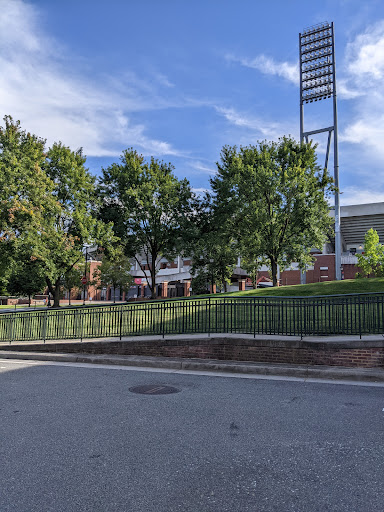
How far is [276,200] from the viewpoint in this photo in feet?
98.2

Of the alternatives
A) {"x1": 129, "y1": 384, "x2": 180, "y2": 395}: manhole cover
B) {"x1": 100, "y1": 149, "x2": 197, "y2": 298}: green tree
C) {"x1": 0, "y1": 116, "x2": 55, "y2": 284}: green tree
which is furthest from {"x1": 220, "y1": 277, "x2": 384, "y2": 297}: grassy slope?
{"x1": 0, "y1": 116, "x2": 55, "y2": 284}: green tree

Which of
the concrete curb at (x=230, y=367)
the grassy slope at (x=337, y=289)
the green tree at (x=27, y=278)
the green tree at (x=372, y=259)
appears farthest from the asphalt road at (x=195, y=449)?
the green tree at (x=372, y=259)

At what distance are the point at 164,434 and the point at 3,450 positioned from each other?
1.93 meters

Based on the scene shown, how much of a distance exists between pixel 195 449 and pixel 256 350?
18.8ft

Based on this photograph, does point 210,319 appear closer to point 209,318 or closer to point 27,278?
point 209,318

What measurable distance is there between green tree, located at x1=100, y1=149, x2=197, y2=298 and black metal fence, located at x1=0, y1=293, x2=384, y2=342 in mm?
16466

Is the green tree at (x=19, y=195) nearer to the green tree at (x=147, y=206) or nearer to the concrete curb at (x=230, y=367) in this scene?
the green tree at (x=147, y=206)

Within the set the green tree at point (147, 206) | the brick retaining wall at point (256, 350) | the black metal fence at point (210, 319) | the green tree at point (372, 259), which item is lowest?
the brick retaining wall at point (256, 350)

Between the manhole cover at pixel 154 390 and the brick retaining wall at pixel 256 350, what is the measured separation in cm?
274

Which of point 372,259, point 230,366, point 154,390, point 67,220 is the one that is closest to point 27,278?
point 67,220

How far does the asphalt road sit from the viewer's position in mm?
3539

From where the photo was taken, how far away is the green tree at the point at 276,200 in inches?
1137

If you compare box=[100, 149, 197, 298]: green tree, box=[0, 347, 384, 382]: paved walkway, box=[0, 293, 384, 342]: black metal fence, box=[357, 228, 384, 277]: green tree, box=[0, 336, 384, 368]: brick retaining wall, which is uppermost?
box=[100, 149, 197, 298]: green tree

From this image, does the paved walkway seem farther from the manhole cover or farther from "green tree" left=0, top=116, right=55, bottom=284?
"green tree" left=0, top=116, right=55, bottom=284
